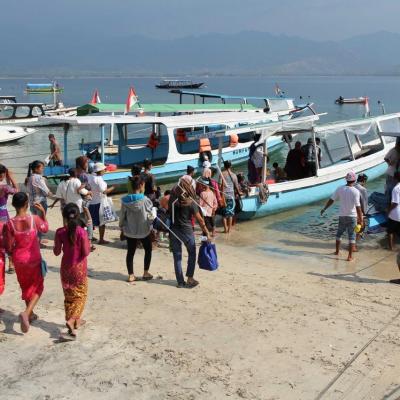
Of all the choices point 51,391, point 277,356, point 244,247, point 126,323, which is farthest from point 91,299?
point 244,247

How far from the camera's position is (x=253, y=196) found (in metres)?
12.7

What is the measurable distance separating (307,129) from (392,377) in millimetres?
9390

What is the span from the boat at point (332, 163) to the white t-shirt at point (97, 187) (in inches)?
157

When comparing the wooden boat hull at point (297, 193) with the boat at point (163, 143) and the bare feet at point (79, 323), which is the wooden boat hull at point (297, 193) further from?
the bare feet at point (79, 323)

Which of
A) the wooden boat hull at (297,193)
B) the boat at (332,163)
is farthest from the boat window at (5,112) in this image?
the wooden boat hull at (297,193)

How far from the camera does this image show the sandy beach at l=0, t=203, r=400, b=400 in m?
5.02

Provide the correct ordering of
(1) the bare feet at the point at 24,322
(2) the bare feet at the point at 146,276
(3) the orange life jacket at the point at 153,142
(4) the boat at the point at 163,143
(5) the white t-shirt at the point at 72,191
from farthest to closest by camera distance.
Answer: (3) the orange life jacket at the point at 153,142, (4) the boat at the point at 163,143, (5) the white t-shirt at the point at 72,191, (2) the bare feet at the point at 146,276, (1) the bare feet at the point at 24,322

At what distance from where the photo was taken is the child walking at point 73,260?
225 inches

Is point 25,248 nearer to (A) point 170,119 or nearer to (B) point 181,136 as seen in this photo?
(A) point 170,119

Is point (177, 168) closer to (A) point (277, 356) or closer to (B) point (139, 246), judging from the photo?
(B) point (139, 246)

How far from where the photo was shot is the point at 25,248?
5.81 m

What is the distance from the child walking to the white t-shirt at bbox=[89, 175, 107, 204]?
3582 mm

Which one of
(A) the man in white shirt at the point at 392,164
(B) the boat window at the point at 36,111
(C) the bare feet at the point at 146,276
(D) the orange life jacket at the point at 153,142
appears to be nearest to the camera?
(C) the bare feet at the point at 146,276

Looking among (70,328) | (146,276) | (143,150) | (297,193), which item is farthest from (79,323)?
(143,150)
